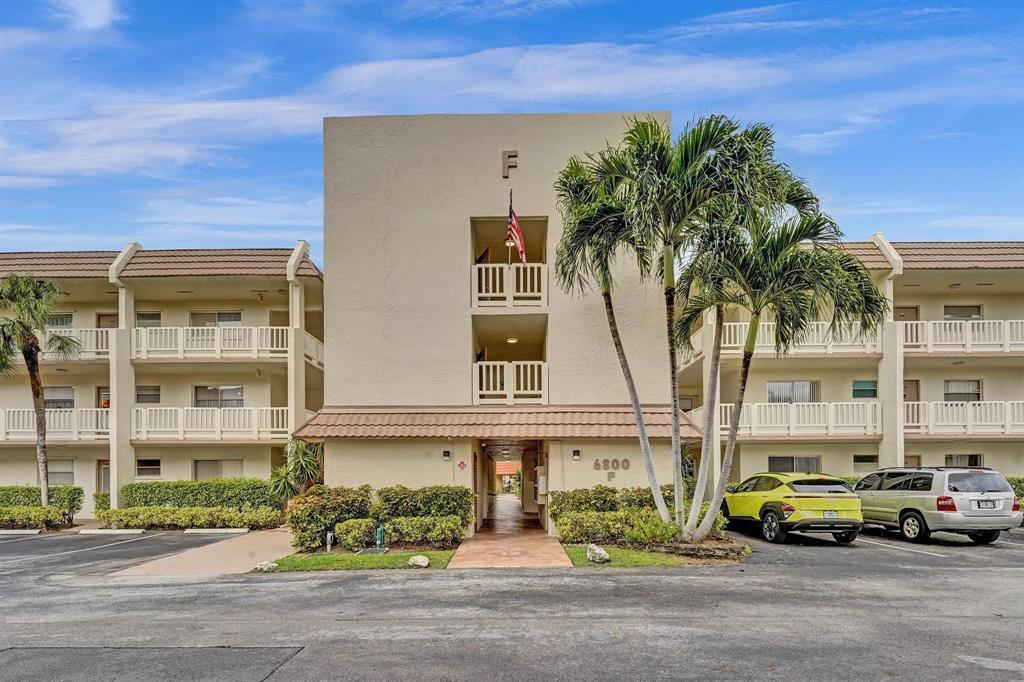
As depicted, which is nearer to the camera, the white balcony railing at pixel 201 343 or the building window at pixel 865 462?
the white balcony railing at pixel 201 343

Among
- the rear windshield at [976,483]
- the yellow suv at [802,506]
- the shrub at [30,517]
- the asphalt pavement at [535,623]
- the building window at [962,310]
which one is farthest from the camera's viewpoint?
the building window at [962,310]

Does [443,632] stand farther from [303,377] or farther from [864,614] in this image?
[303,377]

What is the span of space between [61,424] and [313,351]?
9.16m

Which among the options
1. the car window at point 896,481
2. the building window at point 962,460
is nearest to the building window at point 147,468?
the car window at point 896,481

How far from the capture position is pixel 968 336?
80.0 ft

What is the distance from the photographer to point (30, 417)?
24.9 metres

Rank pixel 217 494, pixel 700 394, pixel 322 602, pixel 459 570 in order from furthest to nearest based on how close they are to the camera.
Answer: pixel 700 394 → pixel 217 494 → pixel 459 570 → pixel 322 602

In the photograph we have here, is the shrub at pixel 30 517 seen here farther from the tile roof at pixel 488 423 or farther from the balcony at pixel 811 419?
the balcony at pixel 811 419

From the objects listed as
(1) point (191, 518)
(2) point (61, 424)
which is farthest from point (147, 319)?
(1) point (191, 518)

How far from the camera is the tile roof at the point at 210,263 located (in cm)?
2372

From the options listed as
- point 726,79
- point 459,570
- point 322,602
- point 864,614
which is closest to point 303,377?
point 459,570

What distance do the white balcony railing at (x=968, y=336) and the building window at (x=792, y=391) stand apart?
344 cm

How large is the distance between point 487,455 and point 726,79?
1483 centimetres

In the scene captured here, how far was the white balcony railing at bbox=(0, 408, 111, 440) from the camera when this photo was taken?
24.8 m
